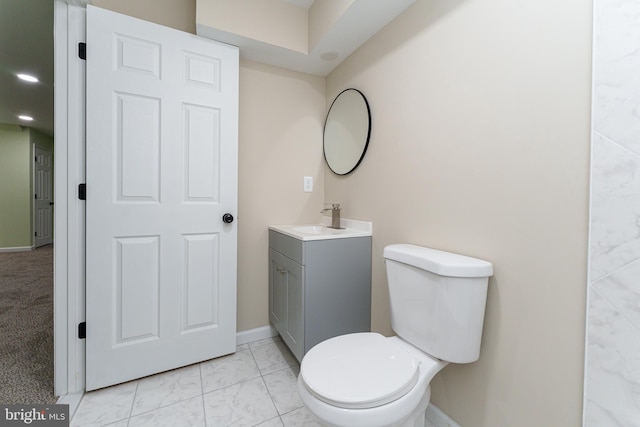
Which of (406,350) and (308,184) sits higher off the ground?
(308,184)

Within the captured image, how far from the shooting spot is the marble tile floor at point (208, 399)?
47.0 inches

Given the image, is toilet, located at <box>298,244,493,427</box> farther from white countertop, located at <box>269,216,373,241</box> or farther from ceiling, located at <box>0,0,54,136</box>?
ceiling, located at <box>0,0,54,136</box>

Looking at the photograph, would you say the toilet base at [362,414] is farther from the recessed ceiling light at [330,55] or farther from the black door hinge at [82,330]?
the recessed ceiling light at [330,55]

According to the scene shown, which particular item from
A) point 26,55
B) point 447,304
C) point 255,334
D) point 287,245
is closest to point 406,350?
point 447,304

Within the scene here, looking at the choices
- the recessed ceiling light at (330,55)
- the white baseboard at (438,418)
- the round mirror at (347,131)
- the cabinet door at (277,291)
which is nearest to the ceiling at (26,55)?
the recessed ceiling light at (330,55)

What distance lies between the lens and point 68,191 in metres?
1.29

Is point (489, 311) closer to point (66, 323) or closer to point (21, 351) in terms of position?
point (66, 323)

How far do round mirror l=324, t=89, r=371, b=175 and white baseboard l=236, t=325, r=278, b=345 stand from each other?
127 centimetres

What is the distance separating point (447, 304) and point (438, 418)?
2.13ft

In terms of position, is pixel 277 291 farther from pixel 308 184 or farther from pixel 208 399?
pixel 308 184

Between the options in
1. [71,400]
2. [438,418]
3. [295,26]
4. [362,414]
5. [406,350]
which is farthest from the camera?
[295,26]

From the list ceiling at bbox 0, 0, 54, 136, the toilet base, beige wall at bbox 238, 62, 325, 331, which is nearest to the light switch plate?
beige wall at bbox 238, 62, 325, 331

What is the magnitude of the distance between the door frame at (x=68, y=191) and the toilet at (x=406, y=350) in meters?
1.26

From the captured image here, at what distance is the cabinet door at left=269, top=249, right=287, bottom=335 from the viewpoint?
1671mm
